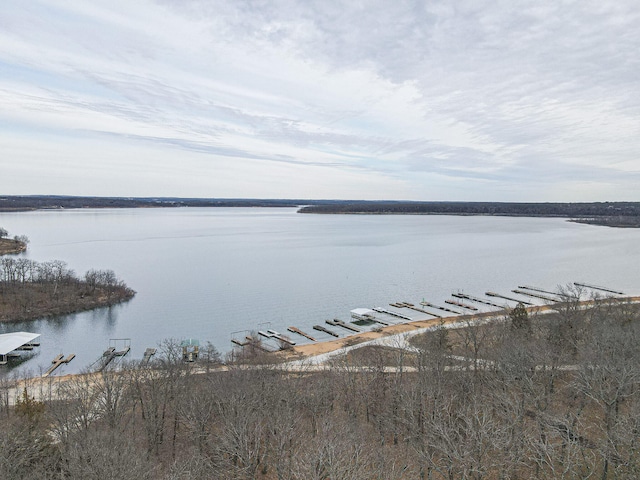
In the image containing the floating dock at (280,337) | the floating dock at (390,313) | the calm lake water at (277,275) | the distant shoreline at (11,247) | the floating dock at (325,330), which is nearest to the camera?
the floating dock at (280,337)

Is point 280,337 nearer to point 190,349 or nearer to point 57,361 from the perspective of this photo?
point 190,349

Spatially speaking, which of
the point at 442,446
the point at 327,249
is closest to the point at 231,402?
the point at 442,446

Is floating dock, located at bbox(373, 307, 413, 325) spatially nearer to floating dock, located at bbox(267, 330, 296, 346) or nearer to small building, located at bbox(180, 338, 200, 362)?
floating dock, located at bbox(267, 330, 296, 346)

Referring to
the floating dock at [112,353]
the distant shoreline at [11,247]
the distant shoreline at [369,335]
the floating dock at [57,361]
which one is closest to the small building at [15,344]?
the floating dock at [57,361]

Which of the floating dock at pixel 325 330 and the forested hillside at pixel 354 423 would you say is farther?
the floating dock at pixel 325 330

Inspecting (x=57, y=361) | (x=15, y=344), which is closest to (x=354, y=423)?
(x=57, y=361)

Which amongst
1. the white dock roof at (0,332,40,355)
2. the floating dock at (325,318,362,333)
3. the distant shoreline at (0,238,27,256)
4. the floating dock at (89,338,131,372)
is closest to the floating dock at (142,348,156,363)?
the floating dock at (89,338,131,372)

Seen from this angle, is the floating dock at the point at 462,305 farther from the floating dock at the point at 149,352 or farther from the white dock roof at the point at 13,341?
the white dock roof at the point at 13,341

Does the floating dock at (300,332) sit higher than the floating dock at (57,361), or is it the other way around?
the floating dock at (300,332)
